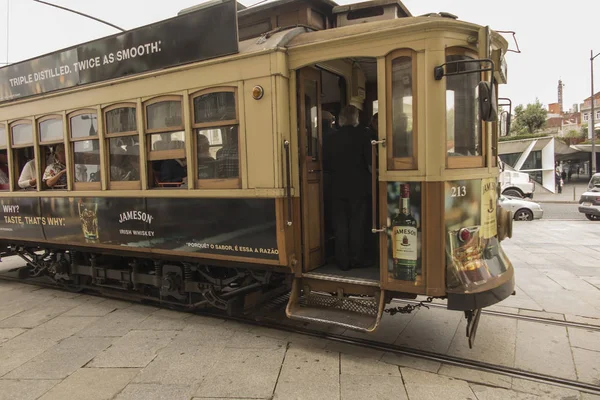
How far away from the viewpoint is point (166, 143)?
5.01 metres

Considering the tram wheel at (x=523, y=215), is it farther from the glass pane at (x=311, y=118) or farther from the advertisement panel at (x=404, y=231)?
the advertisement panel at (x=404, y=231)

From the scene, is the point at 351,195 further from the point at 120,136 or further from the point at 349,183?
the point at 120,136

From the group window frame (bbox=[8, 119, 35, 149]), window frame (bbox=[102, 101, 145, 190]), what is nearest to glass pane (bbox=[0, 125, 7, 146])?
window frame (bbox=[8, 119, 35, 149])

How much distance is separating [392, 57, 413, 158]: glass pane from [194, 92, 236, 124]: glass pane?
167 centimetres

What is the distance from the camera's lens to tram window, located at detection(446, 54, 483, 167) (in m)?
3.77

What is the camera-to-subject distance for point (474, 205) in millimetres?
3871

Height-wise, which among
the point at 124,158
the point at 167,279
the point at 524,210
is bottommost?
the point at 524,210

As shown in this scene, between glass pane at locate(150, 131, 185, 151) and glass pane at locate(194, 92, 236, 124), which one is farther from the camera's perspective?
glass pane at locate(150, 131, 185, 151)

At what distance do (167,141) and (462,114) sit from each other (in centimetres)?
318

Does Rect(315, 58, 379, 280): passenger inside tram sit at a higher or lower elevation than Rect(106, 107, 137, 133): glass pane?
lower

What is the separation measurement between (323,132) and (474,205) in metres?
2.09

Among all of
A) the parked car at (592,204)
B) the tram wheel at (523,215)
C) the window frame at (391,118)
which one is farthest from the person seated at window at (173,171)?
the parked car at (592,204)

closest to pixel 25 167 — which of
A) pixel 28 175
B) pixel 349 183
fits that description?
pixel 28 175

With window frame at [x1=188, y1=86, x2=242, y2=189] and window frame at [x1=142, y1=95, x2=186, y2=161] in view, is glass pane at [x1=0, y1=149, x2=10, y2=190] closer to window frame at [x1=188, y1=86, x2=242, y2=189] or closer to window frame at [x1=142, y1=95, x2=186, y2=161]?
window frame at [x1=142, y1=95, x2=186, y2=161]
